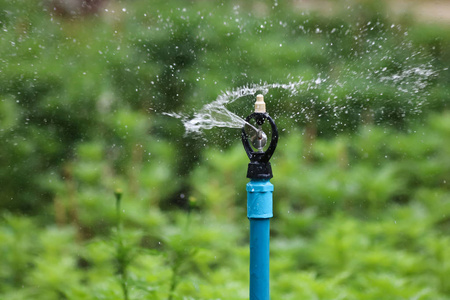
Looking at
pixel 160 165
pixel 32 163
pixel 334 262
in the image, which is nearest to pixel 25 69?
pixel 32 163

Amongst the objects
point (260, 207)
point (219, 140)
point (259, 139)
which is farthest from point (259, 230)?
point (219, 140)

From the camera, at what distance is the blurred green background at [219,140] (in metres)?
1.83

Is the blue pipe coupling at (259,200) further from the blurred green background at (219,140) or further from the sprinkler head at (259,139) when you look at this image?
the blurred green background at (219,140)

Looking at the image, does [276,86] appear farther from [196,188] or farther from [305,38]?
[196,188]

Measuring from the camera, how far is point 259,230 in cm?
104

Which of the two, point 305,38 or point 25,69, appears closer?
point 25,69

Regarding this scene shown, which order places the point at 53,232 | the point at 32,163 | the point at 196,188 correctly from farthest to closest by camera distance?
the point at 32,163, the point at 196,188, the point at 53,232

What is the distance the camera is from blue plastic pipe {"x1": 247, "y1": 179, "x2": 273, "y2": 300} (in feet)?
3.37

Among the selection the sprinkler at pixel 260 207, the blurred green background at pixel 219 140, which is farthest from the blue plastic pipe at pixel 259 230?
the blurred green background at pixel 219 140

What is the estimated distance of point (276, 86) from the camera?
2.61 meters

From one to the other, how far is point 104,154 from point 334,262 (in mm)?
1089

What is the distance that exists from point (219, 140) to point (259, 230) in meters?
1.46

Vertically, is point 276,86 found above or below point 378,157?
above

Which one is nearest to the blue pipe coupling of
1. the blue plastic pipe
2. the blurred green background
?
the blue plastic pipe
